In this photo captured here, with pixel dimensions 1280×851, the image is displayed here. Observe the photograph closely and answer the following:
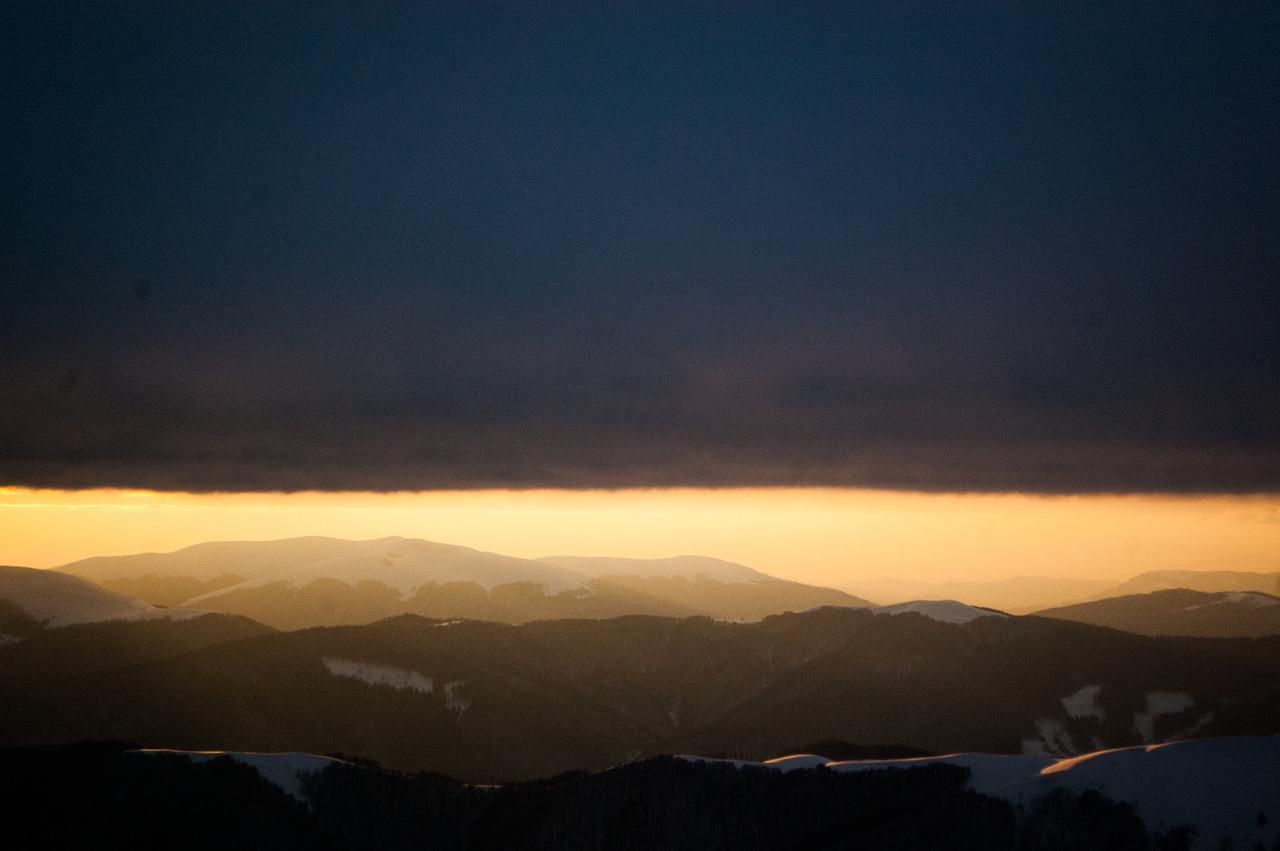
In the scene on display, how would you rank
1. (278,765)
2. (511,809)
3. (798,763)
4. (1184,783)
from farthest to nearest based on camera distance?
(511,809)
(798,763)
(278,765)
(1184,783)

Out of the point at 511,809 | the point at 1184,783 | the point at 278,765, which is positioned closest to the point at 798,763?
the point at 511,809

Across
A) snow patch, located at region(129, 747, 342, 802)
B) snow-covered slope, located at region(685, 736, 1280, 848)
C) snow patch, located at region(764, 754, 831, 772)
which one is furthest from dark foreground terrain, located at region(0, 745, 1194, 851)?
snow-covered slope, located at region(685, 736, 1280, 848)

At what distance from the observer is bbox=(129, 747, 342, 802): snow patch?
15525 centimetres

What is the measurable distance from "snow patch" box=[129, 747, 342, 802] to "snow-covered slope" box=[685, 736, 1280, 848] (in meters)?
88.5

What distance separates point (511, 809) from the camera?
169m

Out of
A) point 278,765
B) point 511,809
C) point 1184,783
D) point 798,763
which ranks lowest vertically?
point 511,809

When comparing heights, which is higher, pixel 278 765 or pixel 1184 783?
pixel 1184 783

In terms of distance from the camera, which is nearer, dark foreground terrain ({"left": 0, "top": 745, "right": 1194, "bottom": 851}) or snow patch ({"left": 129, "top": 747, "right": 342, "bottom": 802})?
dark foreground terrain ({"left": 0, "top": 745, "right": 1194, "bottom": 851})

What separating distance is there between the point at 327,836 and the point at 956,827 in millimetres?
81369

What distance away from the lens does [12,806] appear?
154 meters

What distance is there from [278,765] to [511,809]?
111 feet

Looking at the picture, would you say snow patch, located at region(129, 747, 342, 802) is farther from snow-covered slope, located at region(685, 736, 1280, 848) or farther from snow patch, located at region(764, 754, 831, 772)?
snow-covered slope, located at region(685, 736, 1280, 848)

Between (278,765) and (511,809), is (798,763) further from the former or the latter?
(278,765)

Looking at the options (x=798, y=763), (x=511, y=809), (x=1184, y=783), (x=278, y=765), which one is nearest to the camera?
(x=1184, y=783)
